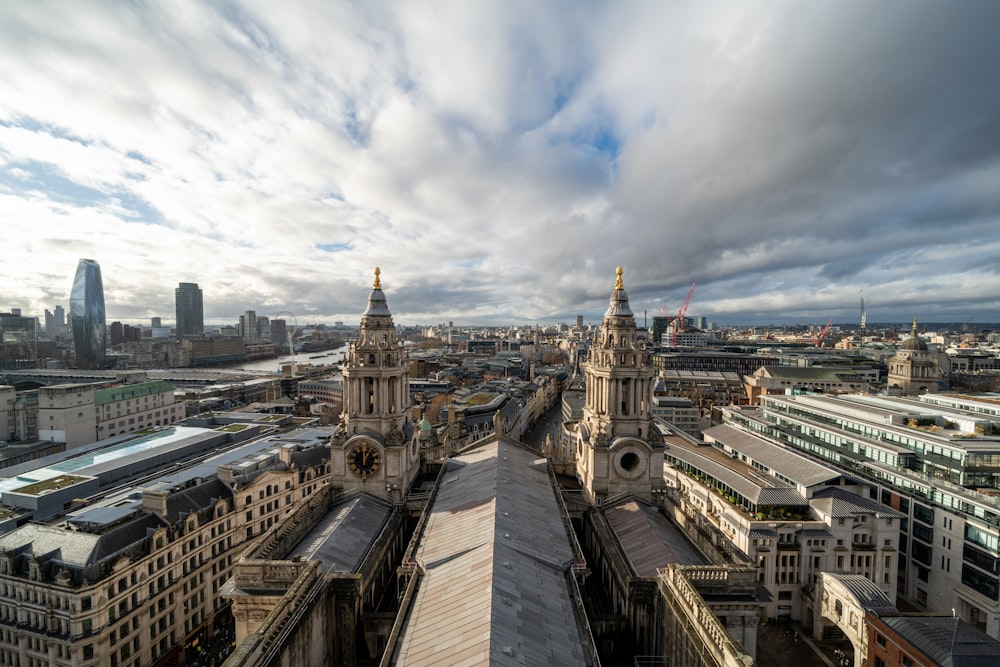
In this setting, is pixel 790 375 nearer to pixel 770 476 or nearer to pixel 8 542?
pixel 770 476

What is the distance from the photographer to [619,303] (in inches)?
1407

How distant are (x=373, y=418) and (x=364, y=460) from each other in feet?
10.3

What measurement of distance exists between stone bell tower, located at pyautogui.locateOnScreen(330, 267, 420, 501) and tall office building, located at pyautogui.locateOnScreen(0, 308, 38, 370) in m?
229

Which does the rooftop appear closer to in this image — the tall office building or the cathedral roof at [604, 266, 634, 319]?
the cathedral roof at [604, 266, 634, 319]

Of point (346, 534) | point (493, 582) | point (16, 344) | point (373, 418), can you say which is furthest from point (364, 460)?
point (16, 344)

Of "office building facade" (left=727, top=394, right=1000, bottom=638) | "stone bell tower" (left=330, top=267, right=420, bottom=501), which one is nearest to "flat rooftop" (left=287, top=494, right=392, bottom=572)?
"stone bell tower" (left=330, top=267, right=420, bottom=501)

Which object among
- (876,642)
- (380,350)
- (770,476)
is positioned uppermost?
(380,350)

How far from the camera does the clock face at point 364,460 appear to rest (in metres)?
34.0

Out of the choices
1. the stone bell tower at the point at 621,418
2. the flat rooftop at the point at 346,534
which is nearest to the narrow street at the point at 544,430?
the stone bell tower at the point at 621,418

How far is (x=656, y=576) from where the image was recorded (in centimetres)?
2270

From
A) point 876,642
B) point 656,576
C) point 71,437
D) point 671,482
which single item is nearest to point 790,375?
point 671,482

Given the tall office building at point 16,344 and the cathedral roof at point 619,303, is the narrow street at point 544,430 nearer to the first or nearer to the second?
the cathedral roof at point 619,303

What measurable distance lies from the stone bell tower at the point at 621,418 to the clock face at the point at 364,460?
16.1 meters

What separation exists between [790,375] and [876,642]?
318 ft
